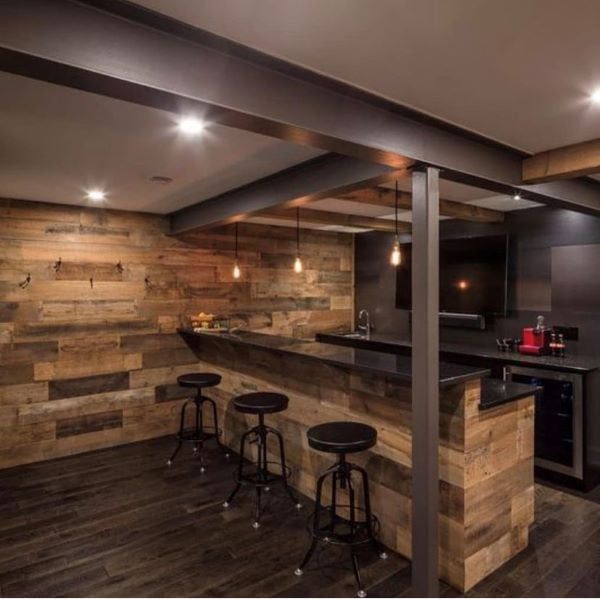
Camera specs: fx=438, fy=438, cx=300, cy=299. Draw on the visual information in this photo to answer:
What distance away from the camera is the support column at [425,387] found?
2199 millimetres

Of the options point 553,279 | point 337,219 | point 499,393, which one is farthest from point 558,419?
point 337,219

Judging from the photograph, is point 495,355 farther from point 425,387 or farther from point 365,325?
point 365,325

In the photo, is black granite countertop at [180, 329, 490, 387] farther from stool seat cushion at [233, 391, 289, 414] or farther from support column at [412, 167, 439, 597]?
stool seat cushion at [233, 391, 289, 414]

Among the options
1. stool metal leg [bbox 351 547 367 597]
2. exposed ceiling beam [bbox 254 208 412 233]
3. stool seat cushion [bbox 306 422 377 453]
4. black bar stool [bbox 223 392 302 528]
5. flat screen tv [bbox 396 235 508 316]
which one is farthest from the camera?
flat screen tv [bbox 396 235 508 316]

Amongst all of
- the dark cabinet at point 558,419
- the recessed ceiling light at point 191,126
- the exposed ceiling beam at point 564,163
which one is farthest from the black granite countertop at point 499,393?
the recessed ceiling light at point 191,126

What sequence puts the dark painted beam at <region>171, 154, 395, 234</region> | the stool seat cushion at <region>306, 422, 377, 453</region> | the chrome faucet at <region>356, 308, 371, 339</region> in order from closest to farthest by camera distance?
the stool seat cushion at <region>306, 422, 377, 453</region> < the dark painted beam at <region>171, 154, 395, 234</region> < the chrome faucet at <region>356, 308, 371, 339</region>

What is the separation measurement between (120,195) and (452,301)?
366 centimetres

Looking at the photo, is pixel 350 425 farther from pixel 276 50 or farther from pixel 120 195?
pixel 120 195

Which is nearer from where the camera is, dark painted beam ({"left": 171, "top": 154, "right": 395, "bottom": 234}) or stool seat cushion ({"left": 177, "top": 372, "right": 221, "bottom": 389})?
dark painted beam ({"left": 171, "top": 154, "right": 395, "bottom": 234})

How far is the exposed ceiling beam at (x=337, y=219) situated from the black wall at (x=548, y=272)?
2.26 ft

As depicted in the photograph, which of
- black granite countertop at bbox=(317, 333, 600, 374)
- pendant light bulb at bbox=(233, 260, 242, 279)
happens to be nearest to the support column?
black granite countertop at bbox=(317, 333, 600, 374)

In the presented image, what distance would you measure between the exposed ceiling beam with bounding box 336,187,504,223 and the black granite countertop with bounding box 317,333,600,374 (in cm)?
135

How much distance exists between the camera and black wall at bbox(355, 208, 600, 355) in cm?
400

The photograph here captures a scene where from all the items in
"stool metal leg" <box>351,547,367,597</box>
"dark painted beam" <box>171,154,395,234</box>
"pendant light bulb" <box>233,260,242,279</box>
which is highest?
"dark painted beam" <box>171,154,395,234</box>
